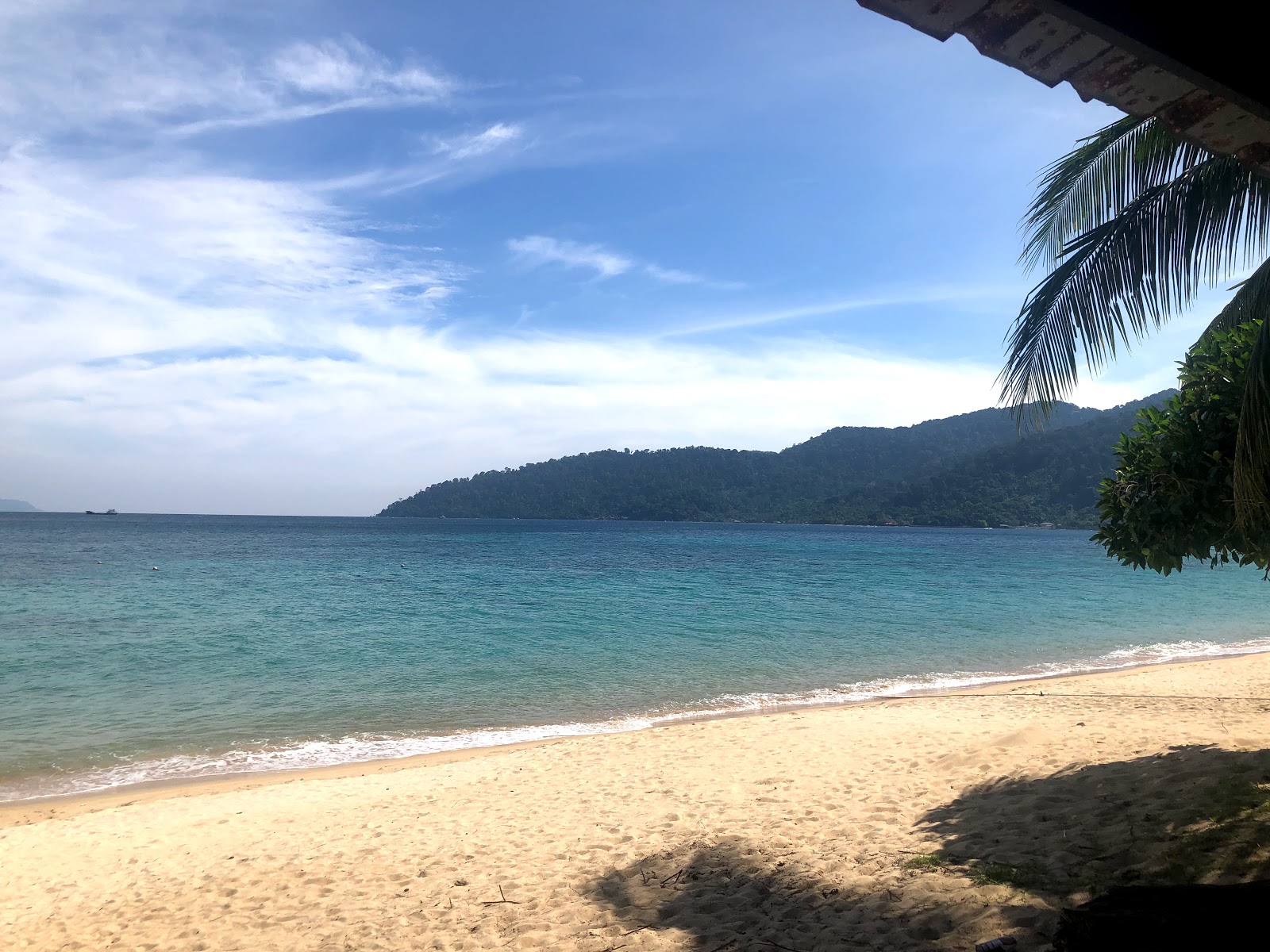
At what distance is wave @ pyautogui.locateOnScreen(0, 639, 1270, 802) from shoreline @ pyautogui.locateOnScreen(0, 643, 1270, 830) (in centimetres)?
5

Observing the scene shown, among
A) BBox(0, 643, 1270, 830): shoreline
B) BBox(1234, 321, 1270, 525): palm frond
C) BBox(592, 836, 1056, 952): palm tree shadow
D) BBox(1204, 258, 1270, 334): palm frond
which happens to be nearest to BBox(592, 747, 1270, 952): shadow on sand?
BBox(592, 836, 1056, 952): palm tree shadow

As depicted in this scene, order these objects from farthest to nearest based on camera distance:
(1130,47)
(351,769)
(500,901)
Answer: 1. (351,769)
2. (500,901)
3. (1130,47)

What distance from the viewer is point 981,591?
31344mm

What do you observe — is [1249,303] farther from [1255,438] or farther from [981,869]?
[981,869]

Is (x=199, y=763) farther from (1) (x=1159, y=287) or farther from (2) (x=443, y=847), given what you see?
(1) (x=1159, y=287)

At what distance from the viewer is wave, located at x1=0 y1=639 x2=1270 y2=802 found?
9.64 meters

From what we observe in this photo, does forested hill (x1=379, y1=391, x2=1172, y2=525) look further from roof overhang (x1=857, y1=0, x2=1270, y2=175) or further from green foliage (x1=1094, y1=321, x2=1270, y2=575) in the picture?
roof overhang (x1=857, y1=0, x2=1270, y2=175)

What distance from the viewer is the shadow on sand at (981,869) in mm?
4000

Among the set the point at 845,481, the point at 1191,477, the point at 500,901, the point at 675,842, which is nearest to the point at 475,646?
the point at 675,842

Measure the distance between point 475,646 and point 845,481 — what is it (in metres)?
131

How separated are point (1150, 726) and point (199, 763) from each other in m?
12.0

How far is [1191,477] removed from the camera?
4.85 meters

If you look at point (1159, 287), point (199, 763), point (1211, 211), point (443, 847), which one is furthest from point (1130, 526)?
point (199, 763)

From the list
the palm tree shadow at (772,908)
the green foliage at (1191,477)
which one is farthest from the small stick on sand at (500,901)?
the green foliage at (1191,477)
